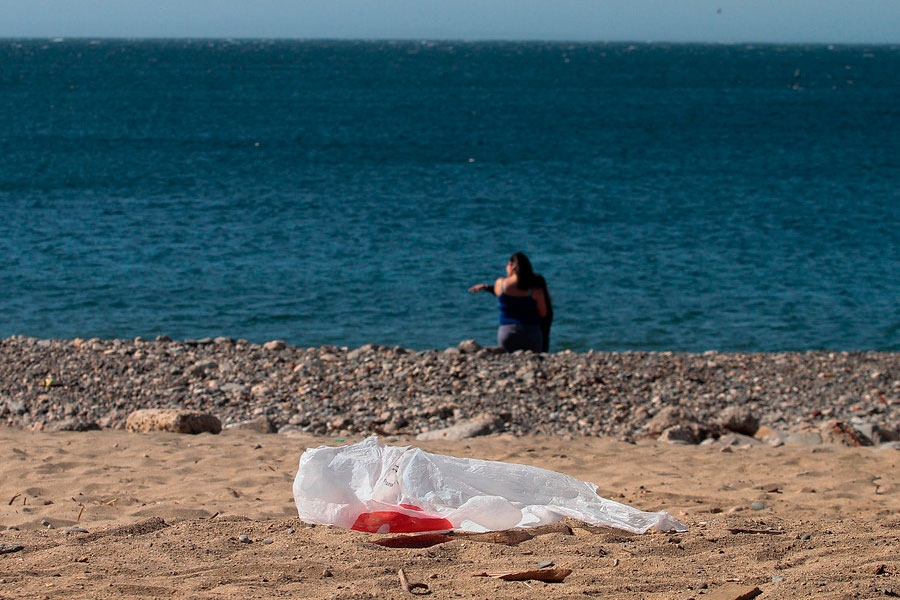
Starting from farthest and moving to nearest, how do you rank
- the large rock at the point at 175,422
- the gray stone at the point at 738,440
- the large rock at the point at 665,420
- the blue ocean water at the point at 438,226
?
the blue ocean water at the point at 438,226 < the large rock at the point at 665,420 < the gray stone at the point at 738,440 < the large rock at the point at 175,422

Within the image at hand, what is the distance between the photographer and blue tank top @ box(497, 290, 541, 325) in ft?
36.5

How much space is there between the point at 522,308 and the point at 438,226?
11.6 meters

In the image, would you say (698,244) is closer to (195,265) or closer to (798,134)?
(195,265)

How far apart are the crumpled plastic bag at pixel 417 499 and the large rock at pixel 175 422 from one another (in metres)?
3.12

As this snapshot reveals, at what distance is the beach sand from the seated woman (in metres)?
4.27

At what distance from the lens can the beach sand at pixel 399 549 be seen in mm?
3723

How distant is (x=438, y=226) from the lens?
22609 mm

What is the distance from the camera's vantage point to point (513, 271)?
36.1 feet

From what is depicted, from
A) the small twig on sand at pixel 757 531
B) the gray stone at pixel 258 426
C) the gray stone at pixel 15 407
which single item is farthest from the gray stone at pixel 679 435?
the gray stone at pixel 15 407

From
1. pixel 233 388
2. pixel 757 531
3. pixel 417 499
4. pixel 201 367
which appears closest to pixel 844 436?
pixel 757 531

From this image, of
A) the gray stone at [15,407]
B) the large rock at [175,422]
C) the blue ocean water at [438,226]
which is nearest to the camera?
the large rock at [175,422]

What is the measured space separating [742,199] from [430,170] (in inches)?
443

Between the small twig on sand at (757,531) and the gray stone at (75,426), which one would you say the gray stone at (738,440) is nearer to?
the small twig on sand at (757,531)

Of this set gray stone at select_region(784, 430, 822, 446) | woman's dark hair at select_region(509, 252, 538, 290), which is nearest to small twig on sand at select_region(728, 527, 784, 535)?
gray stone at select_region(784, 430, 822, 446)
